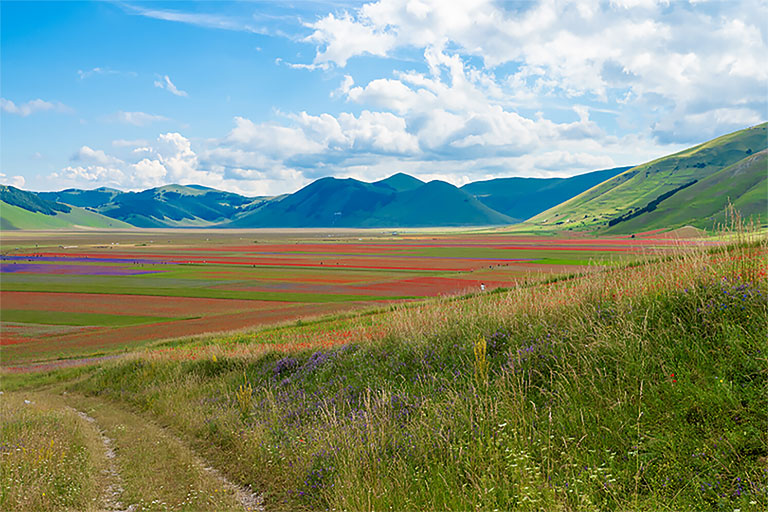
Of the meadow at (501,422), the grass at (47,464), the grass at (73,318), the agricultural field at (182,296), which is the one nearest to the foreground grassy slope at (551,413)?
the meadow at (501,422)

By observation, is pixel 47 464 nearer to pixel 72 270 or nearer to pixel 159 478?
pixel 159 478

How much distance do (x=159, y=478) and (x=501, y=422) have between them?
740cm

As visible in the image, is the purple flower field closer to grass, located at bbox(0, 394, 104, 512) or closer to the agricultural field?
the agricultural field

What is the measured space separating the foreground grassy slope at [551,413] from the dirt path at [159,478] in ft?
1.65

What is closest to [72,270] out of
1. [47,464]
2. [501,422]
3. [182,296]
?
[182,296]

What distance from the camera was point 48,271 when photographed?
367ft

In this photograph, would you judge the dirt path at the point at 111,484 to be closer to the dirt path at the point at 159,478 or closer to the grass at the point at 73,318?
the dirt path at the point at 159,478

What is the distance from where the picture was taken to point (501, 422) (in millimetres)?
8328

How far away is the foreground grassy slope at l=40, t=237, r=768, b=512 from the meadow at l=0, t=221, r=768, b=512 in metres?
0.04

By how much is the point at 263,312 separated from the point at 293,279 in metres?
35.4

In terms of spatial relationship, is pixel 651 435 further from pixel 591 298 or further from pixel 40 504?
pixel 40 504

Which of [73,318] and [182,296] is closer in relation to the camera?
[73,318]

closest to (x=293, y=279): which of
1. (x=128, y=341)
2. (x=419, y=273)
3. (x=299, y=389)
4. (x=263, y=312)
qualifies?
(x=419, y=273)

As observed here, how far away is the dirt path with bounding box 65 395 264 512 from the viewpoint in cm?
911
